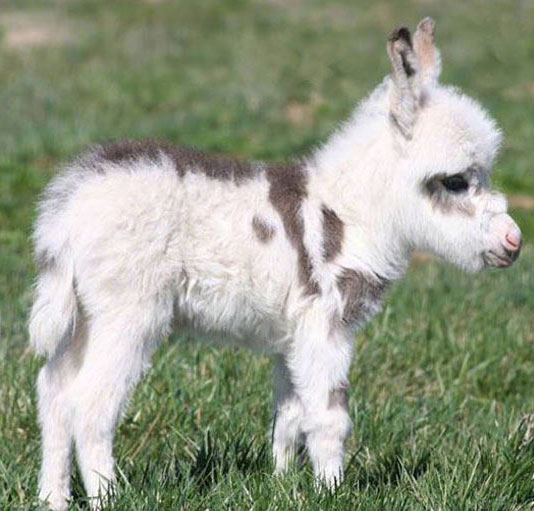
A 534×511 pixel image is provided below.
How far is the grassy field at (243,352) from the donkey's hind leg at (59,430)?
12 centimetres

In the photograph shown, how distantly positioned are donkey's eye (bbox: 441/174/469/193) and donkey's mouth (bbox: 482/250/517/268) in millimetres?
292

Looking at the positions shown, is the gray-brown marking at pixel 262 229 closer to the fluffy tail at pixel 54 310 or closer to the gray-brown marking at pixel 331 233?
the gray-brown marking at pixel 331 233

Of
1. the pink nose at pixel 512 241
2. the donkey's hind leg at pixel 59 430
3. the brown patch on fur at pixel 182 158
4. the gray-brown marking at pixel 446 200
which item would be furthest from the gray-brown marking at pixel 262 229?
the pink nose at pixel 512 241

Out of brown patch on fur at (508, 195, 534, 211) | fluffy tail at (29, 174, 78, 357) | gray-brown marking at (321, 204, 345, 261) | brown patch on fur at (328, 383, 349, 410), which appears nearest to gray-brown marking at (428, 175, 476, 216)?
gray-brown marking at (321, 204, 345, 261)

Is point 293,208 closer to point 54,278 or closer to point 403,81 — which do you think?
point 403,81

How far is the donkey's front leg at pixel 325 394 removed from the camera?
5.57 m

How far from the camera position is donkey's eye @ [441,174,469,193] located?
5.63 m

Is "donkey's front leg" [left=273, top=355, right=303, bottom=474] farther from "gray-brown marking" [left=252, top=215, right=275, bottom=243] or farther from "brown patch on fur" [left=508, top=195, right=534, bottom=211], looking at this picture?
"brown patch on fur" [left=508, top=195, right=534, bottom=211]

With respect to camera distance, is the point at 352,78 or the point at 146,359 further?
the point at 352,78

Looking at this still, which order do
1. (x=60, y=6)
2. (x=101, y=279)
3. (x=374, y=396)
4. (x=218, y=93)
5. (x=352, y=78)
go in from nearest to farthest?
(x=101, y=279)
(x=374, y=396)
(x=218, y=93)
(x=352, y=78)
(x=60, y=6)

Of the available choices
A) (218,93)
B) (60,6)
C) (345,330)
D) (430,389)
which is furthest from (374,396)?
(60,6)

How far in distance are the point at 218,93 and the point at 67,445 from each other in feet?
39.1

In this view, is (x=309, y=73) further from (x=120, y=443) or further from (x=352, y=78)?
(x=120, y=443)

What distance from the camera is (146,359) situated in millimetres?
5441
